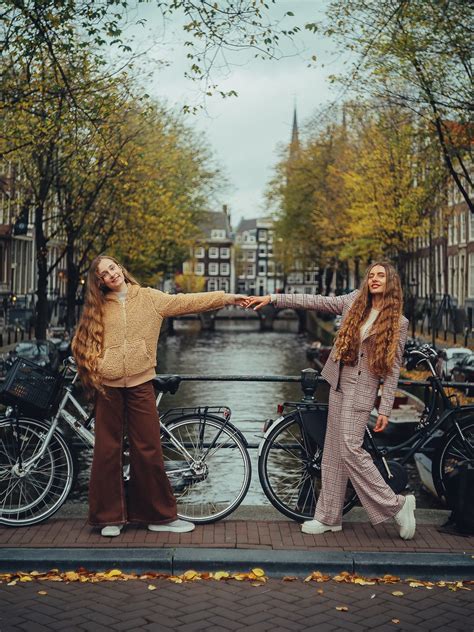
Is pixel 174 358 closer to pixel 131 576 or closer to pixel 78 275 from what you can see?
pixel 78 275

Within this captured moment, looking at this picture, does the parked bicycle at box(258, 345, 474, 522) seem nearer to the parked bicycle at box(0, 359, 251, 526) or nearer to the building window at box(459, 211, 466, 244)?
the parked bicycle at box(0, 359, 251, 526)

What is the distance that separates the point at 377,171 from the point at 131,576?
29.9 metres

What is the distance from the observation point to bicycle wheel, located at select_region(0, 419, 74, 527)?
625 cm

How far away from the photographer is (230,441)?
641 cm

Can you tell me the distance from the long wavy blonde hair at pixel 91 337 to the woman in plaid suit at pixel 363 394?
4.29 feet

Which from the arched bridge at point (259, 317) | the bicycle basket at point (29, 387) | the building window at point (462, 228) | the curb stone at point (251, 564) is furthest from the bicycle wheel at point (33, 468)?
the arched bridge at point (259, 317)

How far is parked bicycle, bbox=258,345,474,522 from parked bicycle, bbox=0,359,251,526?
0.74 feet

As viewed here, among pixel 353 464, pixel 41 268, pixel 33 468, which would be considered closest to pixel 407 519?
pixel 353 464

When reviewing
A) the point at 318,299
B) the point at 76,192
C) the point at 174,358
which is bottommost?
the point at 174,358

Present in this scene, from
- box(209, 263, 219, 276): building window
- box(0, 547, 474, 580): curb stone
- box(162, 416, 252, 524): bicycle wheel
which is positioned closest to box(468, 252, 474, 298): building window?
box(162, 416, 252, 524): bicycle wheel

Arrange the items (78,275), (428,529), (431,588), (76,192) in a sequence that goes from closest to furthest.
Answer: (431,588) → (428,529) → (76,192) → (78,275)

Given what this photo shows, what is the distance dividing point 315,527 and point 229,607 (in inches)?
52.3

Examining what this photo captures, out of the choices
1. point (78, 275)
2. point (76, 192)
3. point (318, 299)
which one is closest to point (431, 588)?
point (318, 299)

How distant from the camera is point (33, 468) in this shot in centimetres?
630
